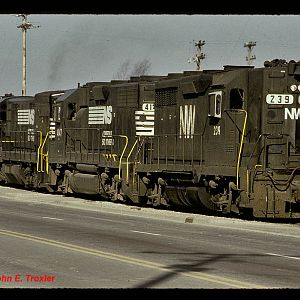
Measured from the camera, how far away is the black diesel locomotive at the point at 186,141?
21.2 metres

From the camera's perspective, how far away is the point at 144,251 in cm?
1349

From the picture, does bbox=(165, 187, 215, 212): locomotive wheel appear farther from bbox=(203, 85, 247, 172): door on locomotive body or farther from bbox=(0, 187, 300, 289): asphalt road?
bbox=(203, 85, 247, 172): door on locomotive body

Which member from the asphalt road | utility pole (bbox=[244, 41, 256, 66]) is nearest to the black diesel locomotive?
the asphalt road

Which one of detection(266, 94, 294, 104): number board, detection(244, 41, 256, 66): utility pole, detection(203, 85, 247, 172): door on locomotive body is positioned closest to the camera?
detection(266, 94, 294, 104): number board

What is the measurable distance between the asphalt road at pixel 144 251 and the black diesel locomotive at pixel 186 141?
1085 mm

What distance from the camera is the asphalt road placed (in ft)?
31.9

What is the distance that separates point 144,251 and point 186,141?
36.2 ft

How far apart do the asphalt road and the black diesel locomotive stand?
42.7 inches

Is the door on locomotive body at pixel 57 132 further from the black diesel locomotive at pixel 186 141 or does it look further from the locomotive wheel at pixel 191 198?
the locomotive wheel at pixel 191 198

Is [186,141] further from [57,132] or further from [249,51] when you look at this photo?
[249,51]

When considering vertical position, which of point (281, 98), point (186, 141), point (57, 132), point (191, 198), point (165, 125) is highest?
point (281, 98)

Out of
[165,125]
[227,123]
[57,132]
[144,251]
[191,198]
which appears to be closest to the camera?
[144,251]

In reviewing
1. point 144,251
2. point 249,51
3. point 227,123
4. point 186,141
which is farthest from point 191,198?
point 249,51

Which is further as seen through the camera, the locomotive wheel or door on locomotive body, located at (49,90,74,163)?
door on locomotive body, located at (49,90,74,163)
